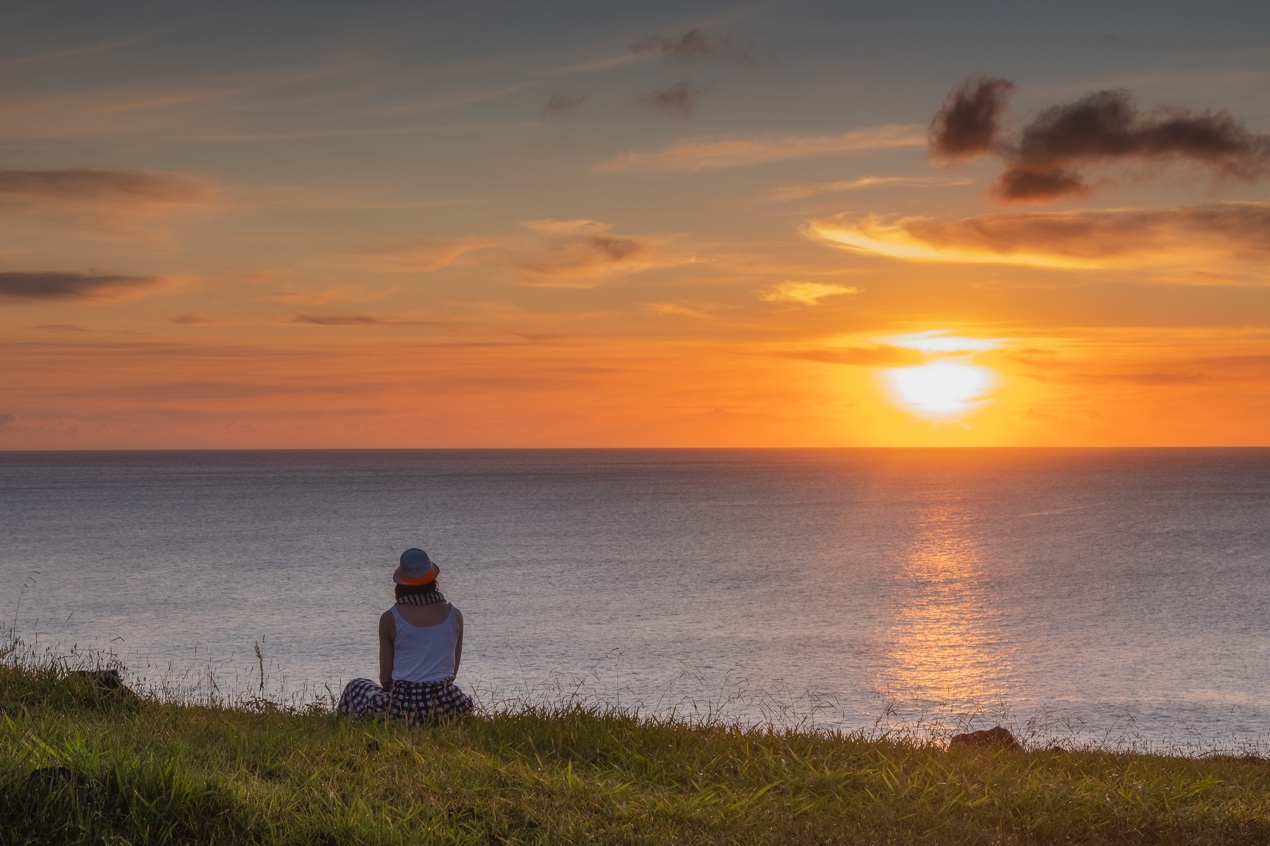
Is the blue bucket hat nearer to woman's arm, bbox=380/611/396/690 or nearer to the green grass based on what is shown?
woman's arm, bbox=380/611/396/690

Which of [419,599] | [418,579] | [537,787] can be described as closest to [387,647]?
[419,599]

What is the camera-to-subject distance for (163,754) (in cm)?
785

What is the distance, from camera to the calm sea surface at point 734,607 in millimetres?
34719

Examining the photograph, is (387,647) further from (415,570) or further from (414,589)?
(415,570)

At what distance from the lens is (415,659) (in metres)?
10.7

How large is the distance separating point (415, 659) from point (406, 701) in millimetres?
425

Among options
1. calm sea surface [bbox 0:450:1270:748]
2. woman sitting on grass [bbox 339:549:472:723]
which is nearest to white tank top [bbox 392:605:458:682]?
woman sitting on grass [bbox 339:549:472:723]

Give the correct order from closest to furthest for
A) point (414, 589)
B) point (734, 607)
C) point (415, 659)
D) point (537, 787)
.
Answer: point (537, 787)
point (415, 659)
point (414, 589)
point (734, 607)

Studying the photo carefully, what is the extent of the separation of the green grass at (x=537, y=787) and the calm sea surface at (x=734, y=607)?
10.0ft

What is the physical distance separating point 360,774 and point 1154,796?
592cm

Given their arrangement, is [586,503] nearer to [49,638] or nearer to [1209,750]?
[49,638]

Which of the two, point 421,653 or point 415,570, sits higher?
point 415,570

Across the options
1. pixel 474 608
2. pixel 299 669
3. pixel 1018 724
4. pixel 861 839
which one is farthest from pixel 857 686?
pixel 861 839

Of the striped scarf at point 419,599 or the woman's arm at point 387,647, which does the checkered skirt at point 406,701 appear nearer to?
the woman's arm at point 387,647
